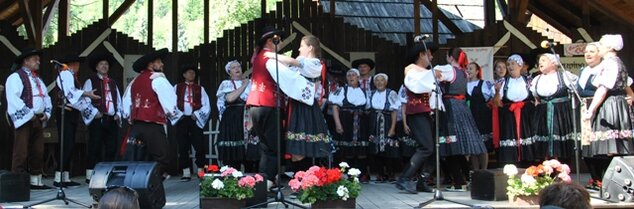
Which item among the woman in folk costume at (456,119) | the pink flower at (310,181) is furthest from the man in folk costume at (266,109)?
the woman in folk costume at (456,119)

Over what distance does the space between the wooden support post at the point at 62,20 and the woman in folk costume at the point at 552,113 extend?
6899 millimetres

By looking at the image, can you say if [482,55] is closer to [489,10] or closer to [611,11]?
[489,10]

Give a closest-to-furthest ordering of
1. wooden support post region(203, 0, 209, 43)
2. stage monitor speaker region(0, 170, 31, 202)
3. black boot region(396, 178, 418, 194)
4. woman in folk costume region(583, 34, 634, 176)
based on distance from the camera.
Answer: stage monitor speaker region(0, 170, 31, 202)
woman in folk costume region(583, 34, 634, 176)
black boot region(396, 178, 418, 194)
wooden support post region(203, 0, 209, 43)

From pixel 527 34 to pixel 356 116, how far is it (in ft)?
11.0

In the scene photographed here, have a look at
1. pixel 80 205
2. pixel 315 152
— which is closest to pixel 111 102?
pixel 80 205

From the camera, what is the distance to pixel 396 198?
6.00m

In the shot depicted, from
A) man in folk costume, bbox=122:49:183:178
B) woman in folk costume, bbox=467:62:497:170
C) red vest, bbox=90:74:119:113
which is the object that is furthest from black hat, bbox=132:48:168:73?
woman in folk costume, bbox=467:62:497:170

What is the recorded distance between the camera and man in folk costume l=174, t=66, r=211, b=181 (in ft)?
28.1

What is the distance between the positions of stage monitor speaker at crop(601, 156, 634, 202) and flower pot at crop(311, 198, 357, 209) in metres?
2.02

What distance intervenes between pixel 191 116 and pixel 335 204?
12.9 feet


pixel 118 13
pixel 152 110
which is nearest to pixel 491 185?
pixel 152 110

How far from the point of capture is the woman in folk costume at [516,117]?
721cm

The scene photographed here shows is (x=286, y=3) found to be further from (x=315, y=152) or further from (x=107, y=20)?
(x=315, y=152)

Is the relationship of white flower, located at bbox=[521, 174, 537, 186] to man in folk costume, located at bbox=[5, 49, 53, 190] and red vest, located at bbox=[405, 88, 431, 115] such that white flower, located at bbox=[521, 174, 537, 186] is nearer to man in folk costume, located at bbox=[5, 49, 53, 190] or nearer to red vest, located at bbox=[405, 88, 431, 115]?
red vest, located at bbox=[405, 88, 431, 115]
